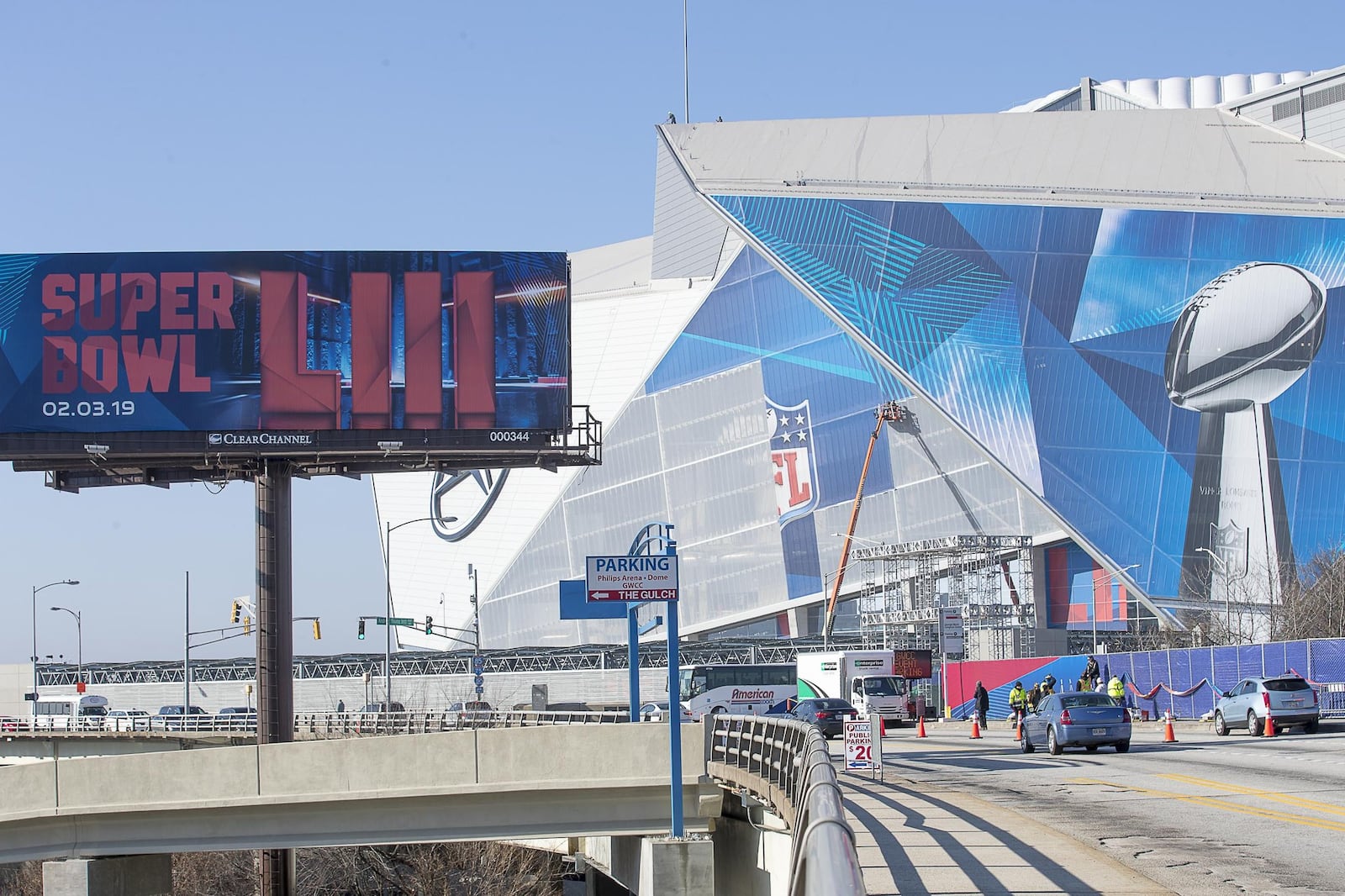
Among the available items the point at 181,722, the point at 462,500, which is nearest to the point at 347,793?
the point at 181,722

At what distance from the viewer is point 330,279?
135 ft

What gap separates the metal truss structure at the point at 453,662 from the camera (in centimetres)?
9538

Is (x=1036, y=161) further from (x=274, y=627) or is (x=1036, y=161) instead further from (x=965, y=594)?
(x=274, y=627)

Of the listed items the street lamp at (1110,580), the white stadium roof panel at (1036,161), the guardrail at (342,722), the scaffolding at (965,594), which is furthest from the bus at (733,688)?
the white stadium roof panel at (1036,161)

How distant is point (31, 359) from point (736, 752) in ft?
78.7

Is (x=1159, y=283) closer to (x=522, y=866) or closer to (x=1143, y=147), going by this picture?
(x=1143, y=147)

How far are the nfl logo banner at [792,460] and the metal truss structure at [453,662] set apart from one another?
8482mm

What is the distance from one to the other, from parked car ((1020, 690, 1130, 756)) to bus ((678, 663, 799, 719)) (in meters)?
28.7

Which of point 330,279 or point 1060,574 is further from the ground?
point 330,279

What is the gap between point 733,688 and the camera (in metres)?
63.8

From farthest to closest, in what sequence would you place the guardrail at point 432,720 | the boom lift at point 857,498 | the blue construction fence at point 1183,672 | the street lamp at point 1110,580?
1. the boom lift at point 857,498
2. the street lamp at point 1110,580
3. the blue construction fence at point 1183,672
4. the guardrail at point 432,720

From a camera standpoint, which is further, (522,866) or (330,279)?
(522,866)

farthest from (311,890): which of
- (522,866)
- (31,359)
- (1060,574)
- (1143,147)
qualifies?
(1143,147)

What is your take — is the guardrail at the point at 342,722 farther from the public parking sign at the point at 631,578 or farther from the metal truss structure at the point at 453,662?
the metal truss structure at the point at 453,662
